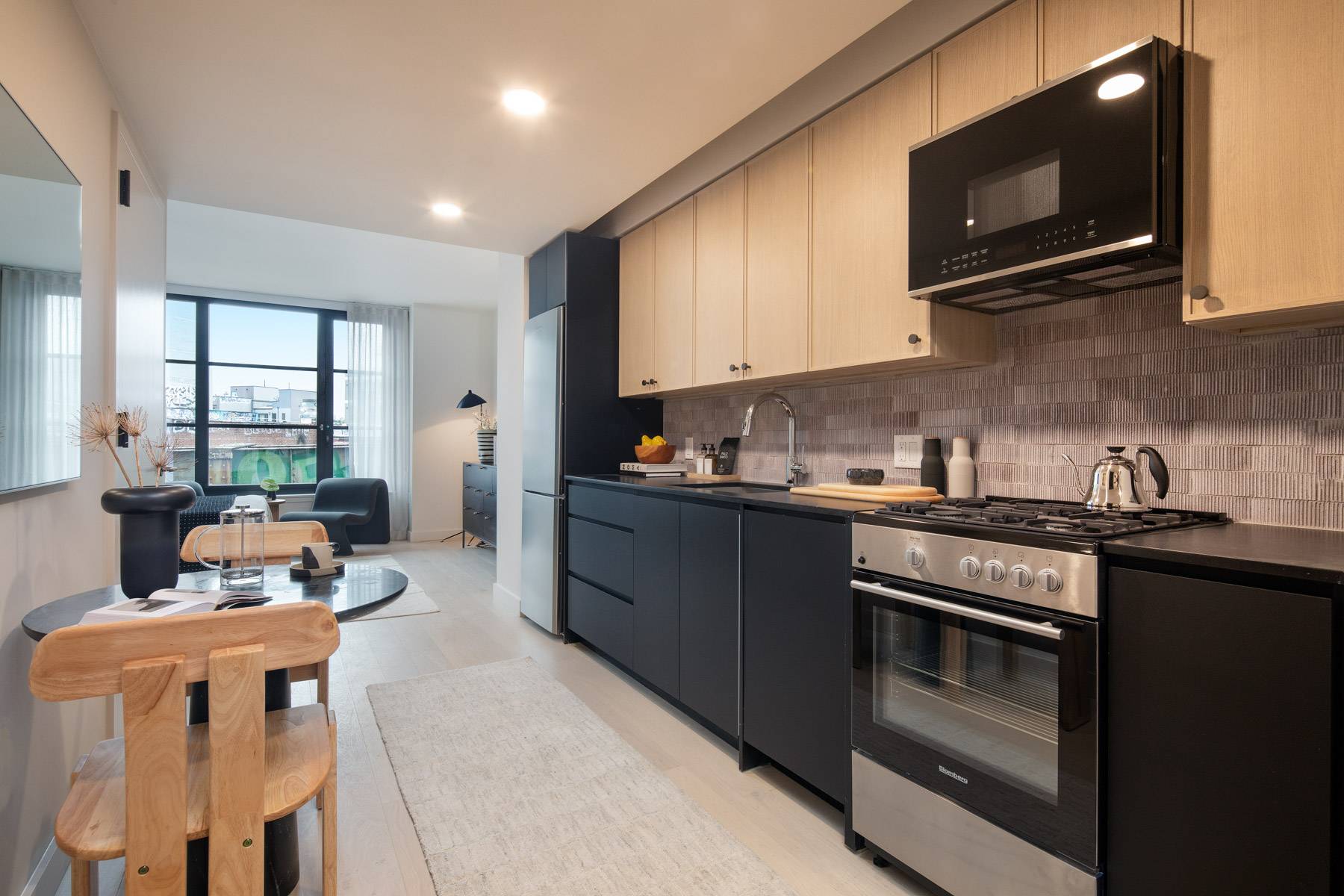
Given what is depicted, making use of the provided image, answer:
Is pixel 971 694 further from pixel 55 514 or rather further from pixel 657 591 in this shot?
pixel 55 514

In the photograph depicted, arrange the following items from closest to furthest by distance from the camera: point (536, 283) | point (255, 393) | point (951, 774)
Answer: point (951, 774), point (536, 283), point (255, 393)

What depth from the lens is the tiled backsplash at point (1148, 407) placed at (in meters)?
1.52

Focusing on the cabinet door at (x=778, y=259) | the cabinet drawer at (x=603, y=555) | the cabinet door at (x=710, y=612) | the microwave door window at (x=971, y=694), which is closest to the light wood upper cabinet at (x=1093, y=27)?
the cabinet door at (x=778, y=259)

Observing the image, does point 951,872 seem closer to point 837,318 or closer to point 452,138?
point 837,318

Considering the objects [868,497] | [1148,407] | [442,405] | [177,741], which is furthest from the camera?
[442,405]

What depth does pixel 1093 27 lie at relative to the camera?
1.60 m

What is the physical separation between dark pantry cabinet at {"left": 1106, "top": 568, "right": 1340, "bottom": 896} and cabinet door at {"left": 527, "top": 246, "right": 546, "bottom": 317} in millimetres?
3456

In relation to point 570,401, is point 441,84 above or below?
above

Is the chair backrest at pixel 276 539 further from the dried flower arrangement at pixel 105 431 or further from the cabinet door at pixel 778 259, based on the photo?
the cabinet door at pixel 778 259

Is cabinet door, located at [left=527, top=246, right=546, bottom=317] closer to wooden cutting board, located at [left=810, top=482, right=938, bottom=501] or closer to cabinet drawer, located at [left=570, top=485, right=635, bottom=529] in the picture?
cabinet drawer, located at [left=570, top=485, right=635, bottom=529]

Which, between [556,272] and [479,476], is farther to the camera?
[479,476]

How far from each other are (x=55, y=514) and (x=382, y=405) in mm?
6026

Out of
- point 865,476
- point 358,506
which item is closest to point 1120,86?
point 865,476

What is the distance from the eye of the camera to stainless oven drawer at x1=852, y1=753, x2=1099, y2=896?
1.37 metres
